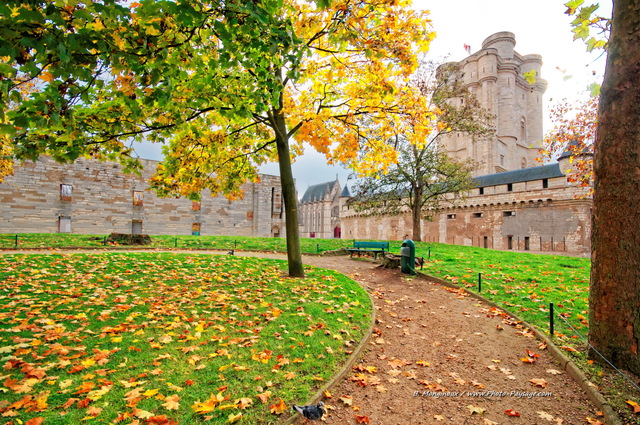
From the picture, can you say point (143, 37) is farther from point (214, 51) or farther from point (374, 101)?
point (374, 101)

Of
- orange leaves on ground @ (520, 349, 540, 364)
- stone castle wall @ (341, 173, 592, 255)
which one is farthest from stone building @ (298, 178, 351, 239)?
orange leaves on ground @ (520, 349, 540, 364)

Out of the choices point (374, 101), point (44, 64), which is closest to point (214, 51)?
point (44, 64)

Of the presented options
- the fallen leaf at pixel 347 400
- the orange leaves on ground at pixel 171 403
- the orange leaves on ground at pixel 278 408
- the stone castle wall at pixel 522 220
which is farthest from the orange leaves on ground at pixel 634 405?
the stone castle wall at pixel 522 220

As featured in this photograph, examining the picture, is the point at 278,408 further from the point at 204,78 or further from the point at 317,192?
the point at 317,192

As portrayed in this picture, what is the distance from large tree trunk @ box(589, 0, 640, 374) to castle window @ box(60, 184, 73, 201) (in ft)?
118

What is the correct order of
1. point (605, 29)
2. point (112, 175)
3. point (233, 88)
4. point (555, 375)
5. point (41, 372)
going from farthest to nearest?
point (112, 175) → point (233, 88) → point (605, 29) → point (555, 375) → point (41, 372)

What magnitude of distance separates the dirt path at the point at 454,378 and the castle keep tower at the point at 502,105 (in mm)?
44056

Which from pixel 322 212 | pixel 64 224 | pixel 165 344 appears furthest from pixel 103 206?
pixel 322 212

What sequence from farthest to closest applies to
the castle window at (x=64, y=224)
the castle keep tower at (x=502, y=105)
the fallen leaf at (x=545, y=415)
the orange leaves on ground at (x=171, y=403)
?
the castle keep tower at (x=502, y=105), the castle window at (x=64, y=224), the fallen leaf at (x=545, y=415), the orange leaves on ground at (x=171, y=403)

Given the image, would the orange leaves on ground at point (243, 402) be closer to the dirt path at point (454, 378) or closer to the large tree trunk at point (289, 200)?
the dirt path at point (454, 378)

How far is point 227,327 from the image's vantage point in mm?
4988

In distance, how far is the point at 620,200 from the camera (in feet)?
12.9

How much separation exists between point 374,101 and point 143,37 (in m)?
5.43

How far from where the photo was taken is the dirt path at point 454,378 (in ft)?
10.9
